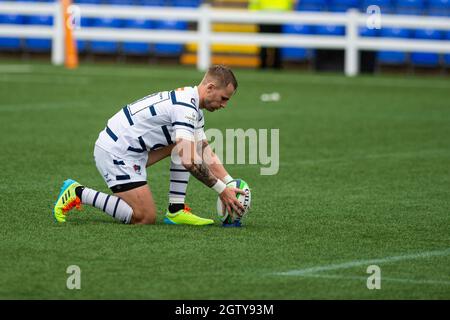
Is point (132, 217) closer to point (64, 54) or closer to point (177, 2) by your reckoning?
point (64, 54)

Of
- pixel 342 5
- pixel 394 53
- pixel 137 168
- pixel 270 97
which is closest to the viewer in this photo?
pixel 137 168

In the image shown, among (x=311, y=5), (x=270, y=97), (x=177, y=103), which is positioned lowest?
(x=177, y=103)

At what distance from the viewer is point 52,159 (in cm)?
Result: 1227

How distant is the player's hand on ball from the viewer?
818cm

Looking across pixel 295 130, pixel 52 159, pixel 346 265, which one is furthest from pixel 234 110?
pixel 346 265

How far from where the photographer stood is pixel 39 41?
30766mm

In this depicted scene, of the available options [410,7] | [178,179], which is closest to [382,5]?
[410,7]

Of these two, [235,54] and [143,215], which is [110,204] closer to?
[143,215]

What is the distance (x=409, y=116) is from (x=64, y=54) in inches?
523

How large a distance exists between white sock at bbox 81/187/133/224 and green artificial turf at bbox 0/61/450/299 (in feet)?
0.28

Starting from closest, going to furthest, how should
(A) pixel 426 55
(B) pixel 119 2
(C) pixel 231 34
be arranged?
(C) pixel 231 34 → (A) pixel 426 55 → (B) pixel 119 2

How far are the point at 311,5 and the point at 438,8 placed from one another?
11.2 feet

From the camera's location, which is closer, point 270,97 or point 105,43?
point 270,97

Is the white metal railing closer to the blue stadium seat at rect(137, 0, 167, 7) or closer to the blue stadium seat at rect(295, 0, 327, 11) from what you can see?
the blue stadium seat at rect(295, 0, 327, 11)
